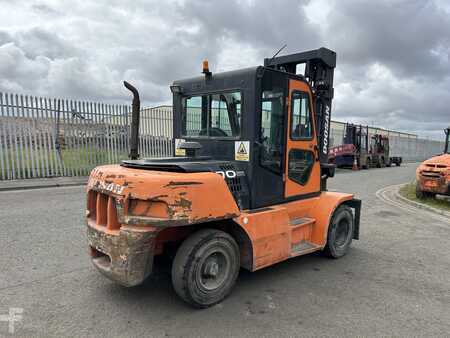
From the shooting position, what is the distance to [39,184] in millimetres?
10531

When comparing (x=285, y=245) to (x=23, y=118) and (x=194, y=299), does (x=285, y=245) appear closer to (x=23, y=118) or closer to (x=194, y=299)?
(x=194, y=299)

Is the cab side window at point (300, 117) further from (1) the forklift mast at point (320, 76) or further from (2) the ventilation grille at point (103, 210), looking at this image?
(2) the ventilation grille at point (103, 210)

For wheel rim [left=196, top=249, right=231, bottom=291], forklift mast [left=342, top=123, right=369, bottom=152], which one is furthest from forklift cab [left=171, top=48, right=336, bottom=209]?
forklift mast [left=342, top=123, right=369, bottom=152]

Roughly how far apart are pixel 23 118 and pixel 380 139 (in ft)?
77.7

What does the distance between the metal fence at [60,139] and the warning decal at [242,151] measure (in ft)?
34.2

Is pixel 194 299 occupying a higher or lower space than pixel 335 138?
lower

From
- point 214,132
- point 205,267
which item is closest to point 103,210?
point 205,267

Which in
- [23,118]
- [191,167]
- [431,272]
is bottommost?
[431,272]

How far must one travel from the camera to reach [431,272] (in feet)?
14.3

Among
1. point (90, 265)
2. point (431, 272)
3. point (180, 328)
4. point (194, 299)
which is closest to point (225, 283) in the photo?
point (194, 299)

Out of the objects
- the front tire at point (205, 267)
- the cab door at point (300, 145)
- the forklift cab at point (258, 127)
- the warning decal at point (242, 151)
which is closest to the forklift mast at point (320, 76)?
the forklift cab at point (258, 127)

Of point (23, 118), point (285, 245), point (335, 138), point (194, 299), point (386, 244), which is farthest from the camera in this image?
point (335, 138)

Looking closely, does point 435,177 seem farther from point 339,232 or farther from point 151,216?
point 151,216

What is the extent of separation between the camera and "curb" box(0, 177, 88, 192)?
9946 millimetres
